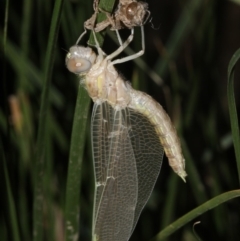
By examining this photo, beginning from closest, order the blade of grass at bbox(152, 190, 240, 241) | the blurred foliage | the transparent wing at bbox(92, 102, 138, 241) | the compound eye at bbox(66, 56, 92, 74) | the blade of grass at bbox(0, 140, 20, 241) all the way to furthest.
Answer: the blade of grass at bbox(152, 190, 240, 241), the blade of grass at bbox(0, 140, 20, 241), the compound eye at bbox(66, 56, 92, 74), the transparent wing at bbox(92, 102, 138, 241), the blurred foliage

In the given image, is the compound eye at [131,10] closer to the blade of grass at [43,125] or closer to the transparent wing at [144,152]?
the blade of grass at [43,125]

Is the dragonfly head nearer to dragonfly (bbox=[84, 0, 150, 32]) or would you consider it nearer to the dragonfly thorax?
the dragonfly thorax

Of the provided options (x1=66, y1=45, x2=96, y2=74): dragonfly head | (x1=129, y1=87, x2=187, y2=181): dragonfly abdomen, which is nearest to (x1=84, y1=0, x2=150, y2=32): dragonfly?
(x1=66, y1=45, x2=96, y2=74): dragonfly head

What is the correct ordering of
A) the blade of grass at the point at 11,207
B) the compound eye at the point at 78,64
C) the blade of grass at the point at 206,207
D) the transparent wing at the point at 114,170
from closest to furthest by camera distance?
the blade of grass at the point at 206,207 < the blade of grass at the point at 11,207 < the compound eye at the point at 78,64 < the transparent wing at the point at 114,170

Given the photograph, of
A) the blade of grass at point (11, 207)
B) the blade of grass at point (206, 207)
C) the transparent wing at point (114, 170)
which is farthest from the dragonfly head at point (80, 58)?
the blade of grass at point (206, 207)

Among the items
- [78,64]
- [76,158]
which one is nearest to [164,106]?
[78,64]
